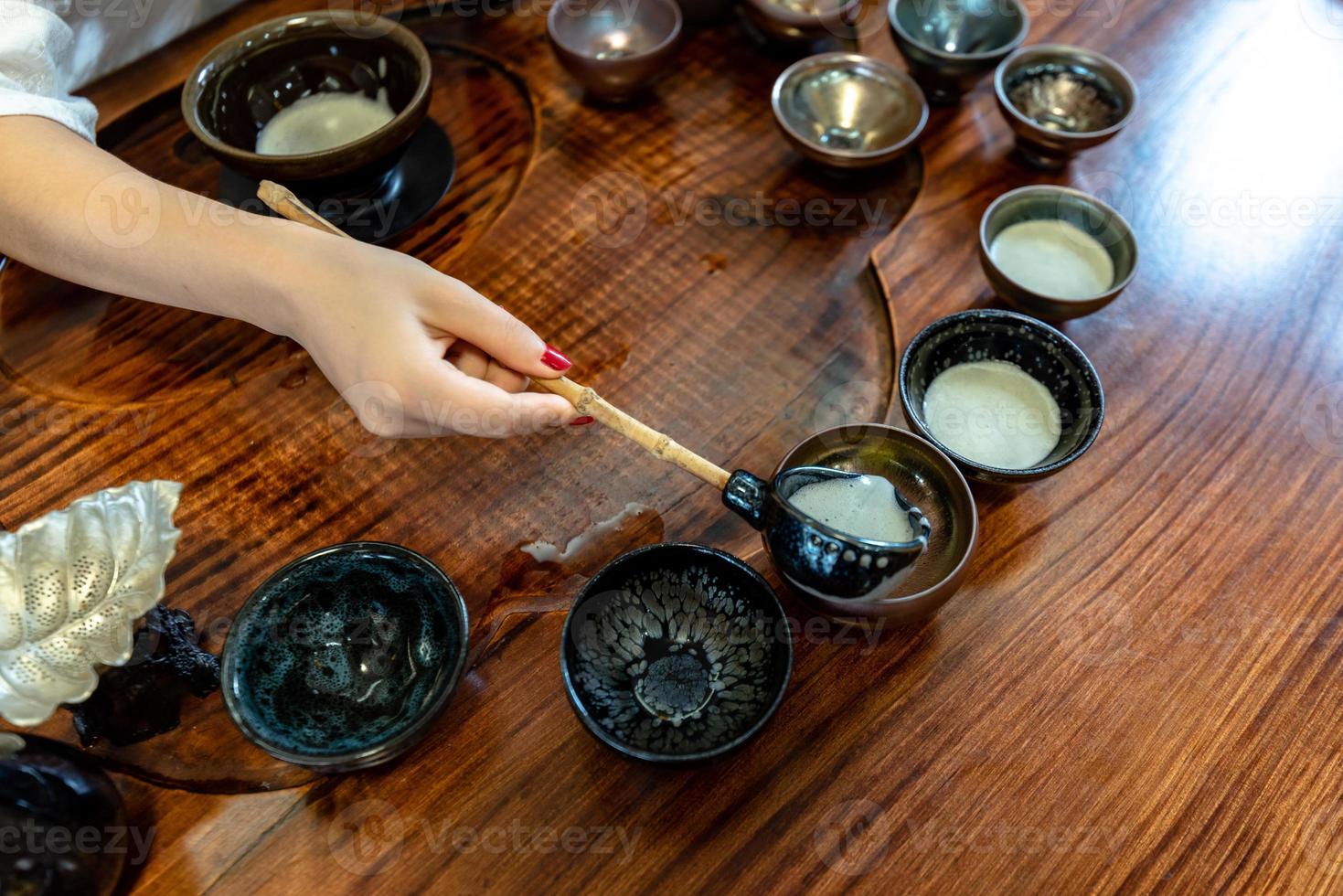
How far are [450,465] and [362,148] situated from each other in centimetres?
61

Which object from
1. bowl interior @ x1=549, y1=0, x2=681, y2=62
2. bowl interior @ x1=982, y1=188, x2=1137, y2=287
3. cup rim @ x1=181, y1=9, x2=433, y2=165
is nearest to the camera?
cup rim @ x1=181, y1=9, x2=433, y2=165

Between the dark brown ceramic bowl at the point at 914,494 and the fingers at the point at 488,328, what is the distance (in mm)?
410

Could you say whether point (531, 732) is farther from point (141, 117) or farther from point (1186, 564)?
point (141, 117)

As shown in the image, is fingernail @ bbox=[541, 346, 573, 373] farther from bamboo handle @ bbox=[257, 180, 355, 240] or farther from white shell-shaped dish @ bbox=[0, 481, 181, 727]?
white shell-shaped dish @ bbox=[0, 481, 181, 727]

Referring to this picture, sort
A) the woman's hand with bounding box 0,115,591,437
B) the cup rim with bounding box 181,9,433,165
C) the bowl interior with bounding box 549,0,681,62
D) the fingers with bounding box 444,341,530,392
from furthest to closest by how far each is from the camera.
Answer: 1. the bowl interior with bounding box 549,0,681,62
2. the cup rim with bounding box 181,9,433,165
3. the fingers with bounding box 444,341,530,392
4. the woman's hand with bounding box 0,115,591,437

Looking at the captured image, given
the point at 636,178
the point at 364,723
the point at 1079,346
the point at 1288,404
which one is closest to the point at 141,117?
the point at 636,178

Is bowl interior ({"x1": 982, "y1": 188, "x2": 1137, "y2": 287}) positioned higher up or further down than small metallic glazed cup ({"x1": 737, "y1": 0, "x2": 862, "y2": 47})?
further down

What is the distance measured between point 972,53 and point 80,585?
210cm

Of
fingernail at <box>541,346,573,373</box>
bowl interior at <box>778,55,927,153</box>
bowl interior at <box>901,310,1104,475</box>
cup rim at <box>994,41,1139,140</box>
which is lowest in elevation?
bowl interior at <box>901,310,1104,475</box>

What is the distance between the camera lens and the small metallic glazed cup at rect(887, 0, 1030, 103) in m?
1.95

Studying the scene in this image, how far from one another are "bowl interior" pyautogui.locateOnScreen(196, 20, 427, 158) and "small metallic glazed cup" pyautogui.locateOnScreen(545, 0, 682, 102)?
36 centimetres

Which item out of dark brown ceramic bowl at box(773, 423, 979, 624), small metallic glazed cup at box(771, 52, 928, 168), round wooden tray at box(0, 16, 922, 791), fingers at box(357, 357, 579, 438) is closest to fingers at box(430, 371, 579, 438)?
fingers at box(357, 357, 579, 438)

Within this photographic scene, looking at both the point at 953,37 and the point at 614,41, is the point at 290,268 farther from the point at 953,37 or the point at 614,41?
the point at 953,37

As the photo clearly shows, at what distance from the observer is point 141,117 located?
6.28ft
